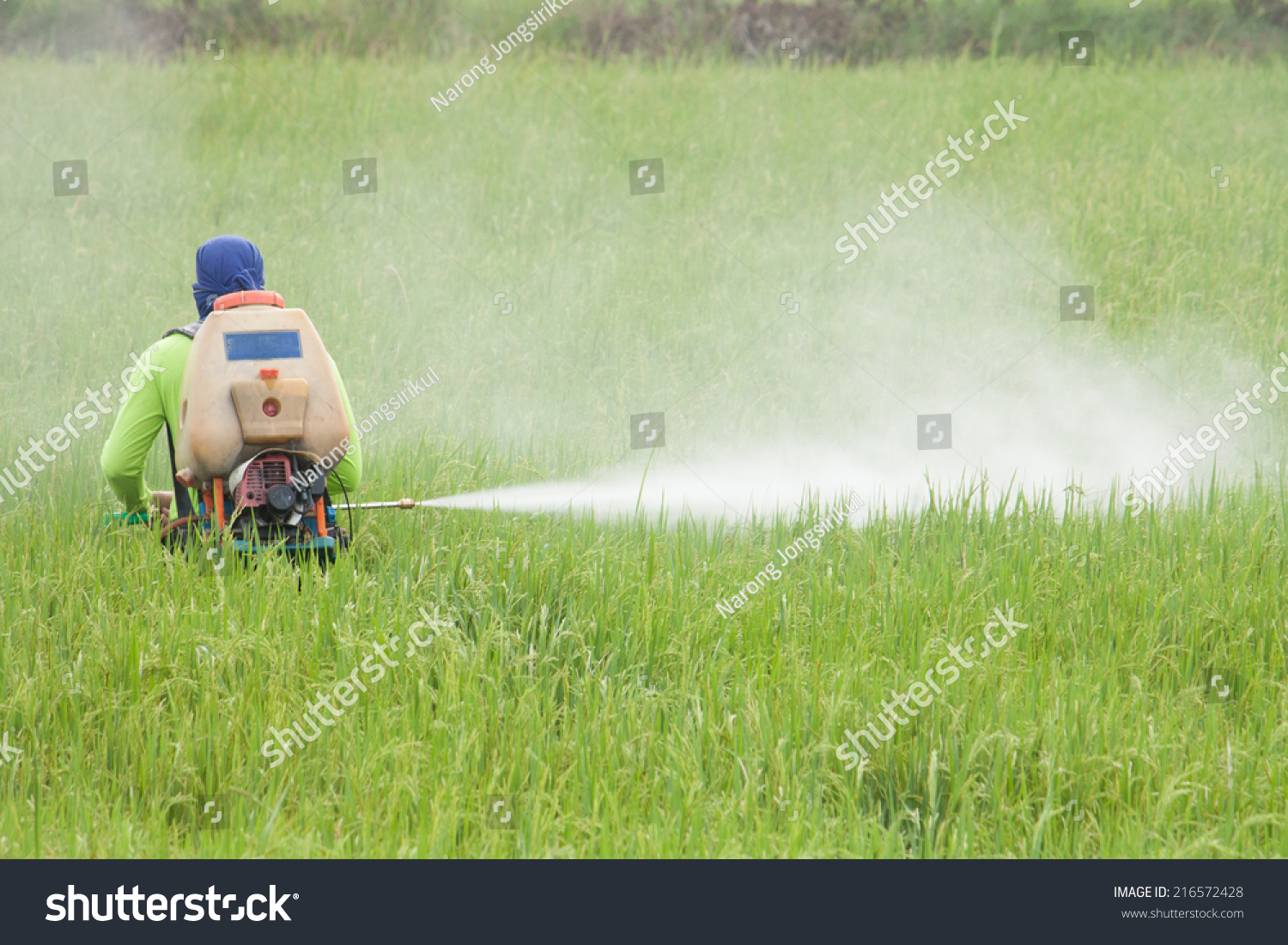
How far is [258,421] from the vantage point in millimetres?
4297

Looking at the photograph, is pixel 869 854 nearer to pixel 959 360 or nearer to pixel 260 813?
pixel 260 813

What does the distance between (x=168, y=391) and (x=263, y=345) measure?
59 cm

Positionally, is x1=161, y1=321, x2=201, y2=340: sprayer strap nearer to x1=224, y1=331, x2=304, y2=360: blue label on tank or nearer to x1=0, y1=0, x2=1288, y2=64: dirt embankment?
x1=224, y1=331, x2=304, y2=360: blue label on tank

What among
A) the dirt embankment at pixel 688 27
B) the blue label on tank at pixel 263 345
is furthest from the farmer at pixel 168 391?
the dirt embankment at pixel 688 27

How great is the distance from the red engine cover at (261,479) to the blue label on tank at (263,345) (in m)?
0.36

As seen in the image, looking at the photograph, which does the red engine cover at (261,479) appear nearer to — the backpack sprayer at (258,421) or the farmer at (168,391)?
the backpack sprayer at (258,421)

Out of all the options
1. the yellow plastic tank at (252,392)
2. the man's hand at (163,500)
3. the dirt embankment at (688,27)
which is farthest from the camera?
the dirt embankment at (688,27)

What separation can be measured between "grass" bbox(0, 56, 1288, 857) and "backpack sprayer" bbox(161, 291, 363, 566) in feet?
0.95

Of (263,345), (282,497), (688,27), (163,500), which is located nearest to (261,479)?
(282,497)

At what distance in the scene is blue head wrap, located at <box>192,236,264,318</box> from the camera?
4.76 metres

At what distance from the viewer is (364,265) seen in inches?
427

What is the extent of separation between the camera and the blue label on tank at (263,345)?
4.34 meters

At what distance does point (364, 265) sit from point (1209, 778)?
867 centimetres

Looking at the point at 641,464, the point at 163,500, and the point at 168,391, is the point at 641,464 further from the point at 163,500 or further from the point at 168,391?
the point at 168,391
